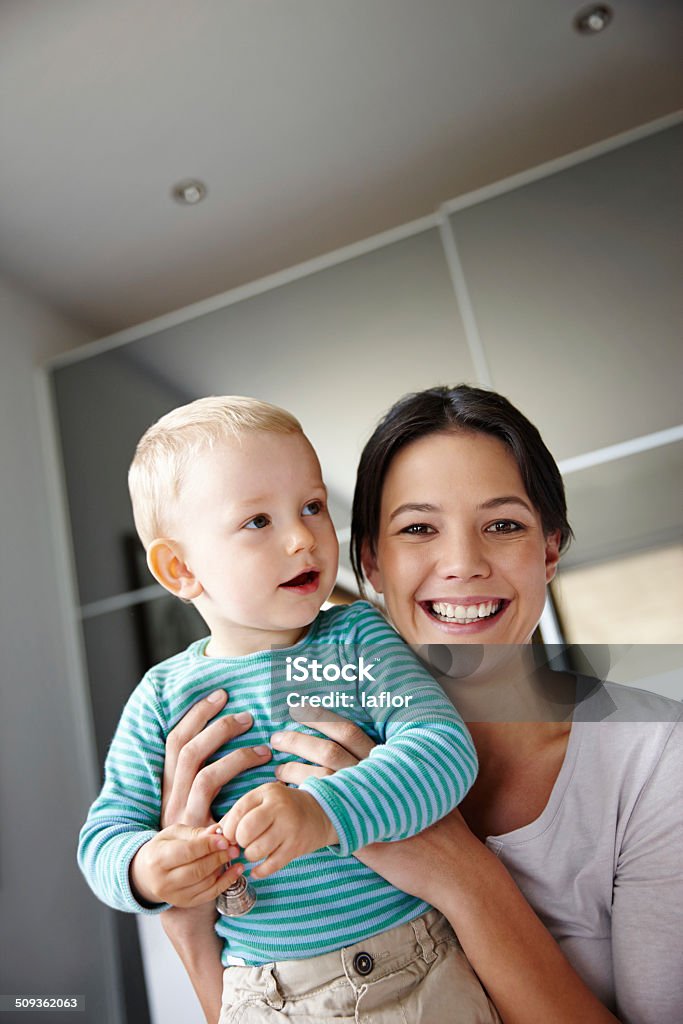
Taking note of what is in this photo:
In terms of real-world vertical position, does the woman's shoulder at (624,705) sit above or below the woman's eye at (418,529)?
below

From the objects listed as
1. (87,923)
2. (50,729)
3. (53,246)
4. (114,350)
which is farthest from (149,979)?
(53,246)

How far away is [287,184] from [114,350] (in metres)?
0.42

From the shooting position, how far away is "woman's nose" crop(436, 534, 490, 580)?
1002 millimetres

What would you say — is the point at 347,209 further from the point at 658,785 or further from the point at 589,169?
the point at 658,785

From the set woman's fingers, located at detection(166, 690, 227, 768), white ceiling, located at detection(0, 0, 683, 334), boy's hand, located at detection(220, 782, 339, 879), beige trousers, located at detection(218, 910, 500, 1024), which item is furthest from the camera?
white ceiling, located at detection(0, 0, 683, 334)

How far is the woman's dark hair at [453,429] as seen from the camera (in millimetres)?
1062

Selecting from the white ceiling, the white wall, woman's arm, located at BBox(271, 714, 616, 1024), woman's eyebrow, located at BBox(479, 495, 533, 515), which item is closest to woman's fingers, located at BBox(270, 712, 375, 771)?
woman's arm, located at BBox(271, 714, 616, 1024)

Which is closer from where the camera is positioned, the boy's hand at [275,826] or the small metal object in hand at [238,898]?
the boy's hand at [275,826]

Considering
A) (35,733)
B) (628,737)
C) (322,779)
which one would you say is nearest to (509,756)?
(628,737)

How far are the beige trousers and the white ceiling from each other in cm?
110

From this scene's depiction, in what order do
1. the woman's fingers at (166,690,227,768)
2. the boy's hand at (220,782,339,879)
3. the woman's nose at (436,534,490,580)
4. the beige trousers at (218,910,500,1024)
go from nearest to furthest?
1. the boy's hand at (220,782,339,879)
2. the beige trousers at (218,910,500,1024)
3. the woman's fingers at (166,690,227,768)
4. the woman's nose at (436,534,490,580)

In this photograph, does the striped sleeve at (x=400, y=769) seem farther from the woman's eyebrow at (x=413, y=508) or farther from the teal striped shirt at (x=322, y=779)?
the woman's eyebrow at (x=413, y=508)

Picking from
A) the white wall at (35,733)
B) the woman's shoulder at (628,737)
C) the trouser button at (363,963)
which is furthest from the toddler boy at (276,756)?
the white wall at (35,733)

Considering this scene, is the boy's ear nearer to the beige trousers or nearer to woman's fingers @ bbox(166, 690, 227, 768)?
woman's fingers @ bbox(166, 690, 227, 768)
